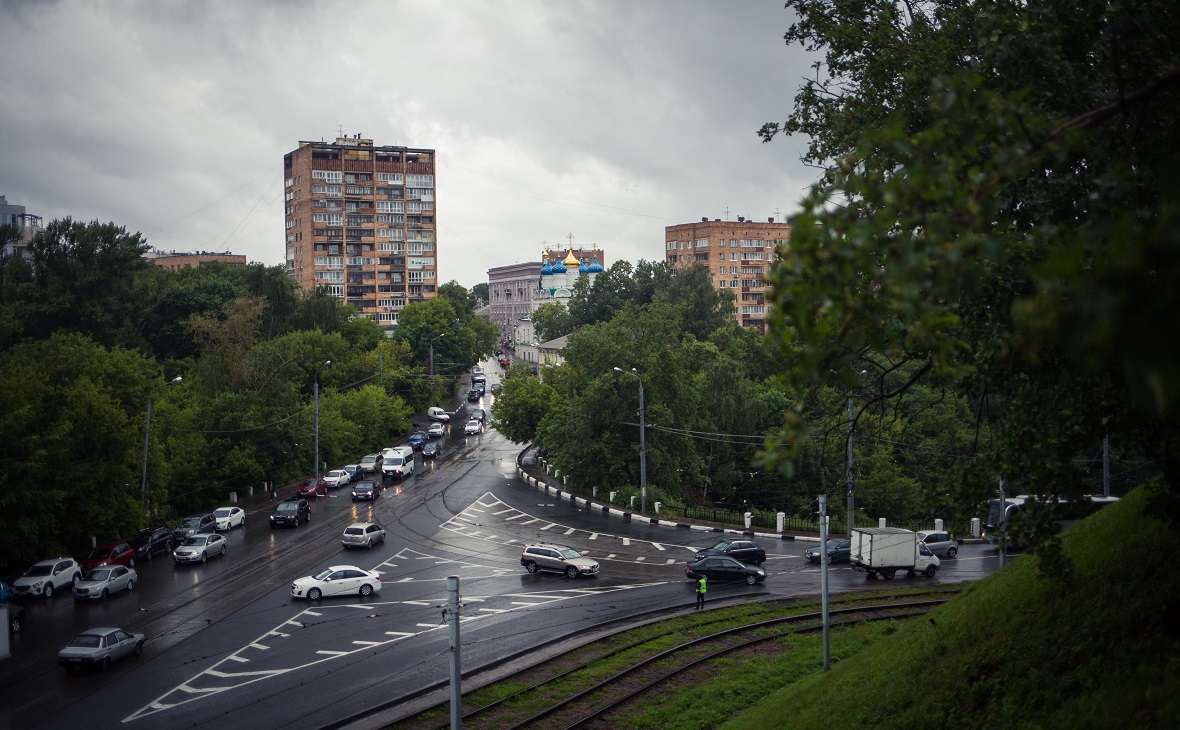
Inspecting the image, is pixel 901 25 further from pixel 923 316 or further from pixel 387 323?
pixel 387 323

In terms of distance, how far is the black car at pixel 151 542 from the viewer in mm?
35219

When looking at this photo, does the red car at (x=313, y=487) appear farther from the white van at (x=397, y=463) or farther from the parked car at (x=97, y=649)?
the parked car at (x=97, y=649)

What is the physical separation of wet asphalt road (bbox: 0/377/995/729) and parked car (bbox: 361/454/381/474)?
40.6ft

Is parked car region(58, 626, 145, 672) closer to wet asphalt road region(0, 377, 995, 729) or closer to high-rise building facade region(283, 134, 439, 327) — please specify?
wet asphalt road region(0, 377, 995, 729)

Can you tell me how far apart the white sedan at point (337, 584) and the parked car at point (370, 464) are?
1177 inches

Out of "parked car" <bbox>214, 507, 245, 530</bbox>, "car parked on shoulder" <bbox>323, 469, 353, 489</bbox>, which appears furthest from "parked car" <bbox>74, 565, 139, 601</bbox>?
"car parked on shoulder" <bbox>323, 469, 353, 489</bbox>

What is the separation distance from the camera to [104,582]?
95.4 feet

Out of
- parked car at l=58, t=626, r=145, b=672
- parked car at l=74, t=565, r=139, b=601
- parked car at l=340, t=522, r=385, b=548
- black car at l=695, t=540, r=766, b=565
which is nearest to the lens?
parked car at l=58, t=626, r=145, b=672

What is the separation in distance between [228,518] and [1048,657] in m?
38.1

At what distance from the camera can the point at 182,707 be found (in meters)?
18.5

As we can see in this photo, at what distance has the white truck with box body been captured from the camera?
30688mm

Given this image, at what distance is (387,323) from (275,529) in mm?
80077

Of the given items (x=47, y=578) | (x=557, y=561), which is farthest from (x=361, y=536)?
(x=47, y=578)

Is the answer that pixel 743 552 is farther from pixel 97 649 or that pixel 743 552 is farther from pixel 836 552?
pixel 97 649
